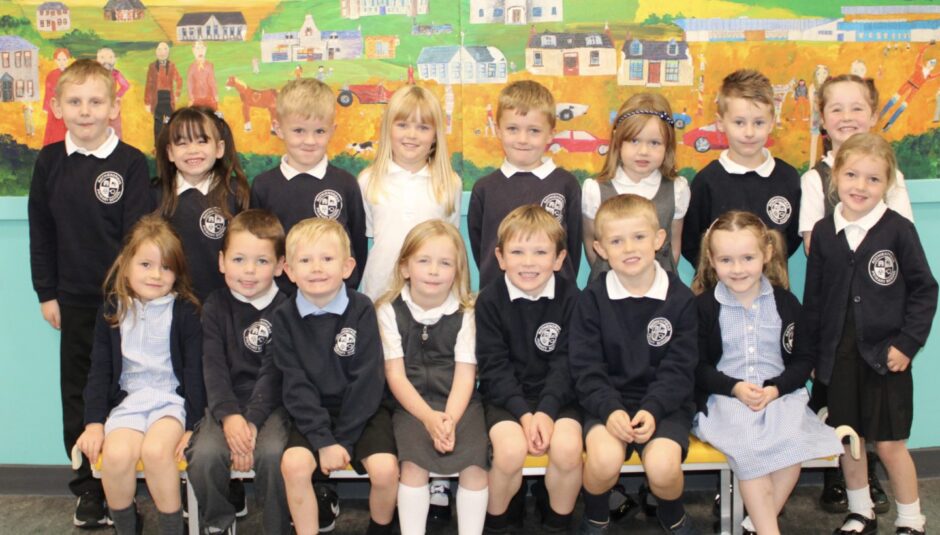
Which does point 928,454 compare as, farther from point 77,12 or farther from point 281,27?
point 77,12

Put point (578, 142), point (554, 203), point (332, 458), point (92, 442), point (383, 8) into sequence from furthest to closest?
point (578, 142), point (383, 8), point (554, 203), point (92, 442), point (332, 458)

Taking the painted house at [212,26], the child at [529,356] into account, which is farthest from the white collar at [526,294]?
the painted house at [212,26]

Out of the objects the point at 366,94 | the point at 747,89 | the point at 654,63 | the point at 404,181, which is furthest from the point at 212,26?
the point at 747,89

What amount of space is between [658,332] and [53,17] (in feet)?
9.17

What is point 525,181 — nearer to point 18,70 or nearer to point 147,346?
point 147,346

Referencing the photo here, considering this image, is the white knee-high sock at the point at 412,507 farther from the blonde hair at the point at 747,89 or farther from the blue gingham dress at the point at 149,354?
the blonde hair at the point at 747,89

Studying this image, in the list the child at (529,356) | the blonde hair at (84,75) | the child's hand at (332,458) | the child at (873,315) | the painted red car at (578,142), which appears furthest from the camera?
the painted red car at (578,142)

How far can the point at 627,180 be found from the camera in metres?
3.78

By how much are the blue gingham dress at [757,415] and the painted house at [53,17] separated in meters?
2.87

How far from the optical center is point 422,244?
11.0ft

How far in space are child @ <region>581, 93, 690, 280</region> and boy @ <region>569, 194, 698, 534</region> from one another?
0.35 meters

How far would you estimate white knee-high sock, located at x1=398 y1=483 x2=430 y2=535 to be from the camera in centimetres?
316

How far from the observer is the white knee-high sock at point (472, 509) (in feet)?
10.4

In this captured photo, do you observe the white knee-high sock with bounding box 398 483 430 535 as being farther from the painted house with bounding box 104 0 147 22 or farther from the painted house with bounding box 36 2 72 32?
the painted house with bounding box 36 2 72 32
